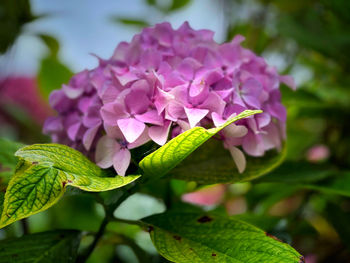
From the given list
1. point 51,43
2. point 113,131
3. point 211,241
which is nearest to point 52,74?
point 51,43

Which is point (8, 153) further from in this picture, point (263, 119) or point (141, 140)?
point (263, 119)

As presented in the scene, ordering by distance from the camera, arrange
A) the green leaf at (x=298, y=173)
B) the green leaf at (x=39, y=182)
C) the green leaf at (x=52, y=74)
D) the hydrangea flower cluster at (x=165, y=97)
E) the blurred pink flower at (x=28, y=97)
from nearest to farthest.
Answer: the green leaf at (x=39, y=182)
the hydrangea flower cluster at (x=165, y=97)
the green leaf at (x=298, y=173)
the green leaf at (x=52, y=74)
the blurred pink flower at (x=28, y=97)

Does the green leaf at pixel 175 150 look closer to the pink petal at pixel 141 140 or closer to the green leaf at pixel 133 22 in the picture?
the pink petal at pixel 141 140

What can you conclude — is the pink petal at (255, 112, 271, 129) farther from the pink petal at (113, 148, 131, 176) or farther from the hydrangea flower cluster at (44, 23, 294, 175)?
the pink petal at (113, 148, 131, 176)

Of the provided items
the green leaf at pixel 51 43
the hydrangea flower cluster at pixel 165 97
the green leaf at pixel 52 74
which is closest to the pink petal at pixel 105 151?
the hydrangea flower cluster at pixel 165 97

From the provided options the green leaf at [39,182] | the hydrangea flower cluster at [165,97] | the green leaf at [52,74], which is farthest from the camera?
the green leaf at [52,74]

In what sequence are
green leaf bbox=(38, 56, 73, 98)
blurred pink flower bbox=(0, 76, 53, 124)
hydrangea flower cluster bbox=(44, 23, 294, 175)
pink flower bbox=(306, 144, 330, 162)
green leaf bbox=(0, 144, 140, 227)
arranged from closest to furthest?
green leaf bbox=(0, 144, 140, 227)
hydrangea flower cluster bbox=(44, 23, 294, 175)
green leaf bbox=(38, 56, 73, 98)
pink flower bbox=(306, 144, 330, 162)
blurred pink flower bbox=(0, 76, 53, 124)

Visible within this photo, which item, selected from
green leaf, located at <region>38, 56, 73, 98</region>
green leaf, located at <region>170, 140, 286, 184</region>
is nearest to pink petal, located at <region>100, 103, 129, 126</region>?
green leaf, located at <region>170, 140, 286, 184</region>
